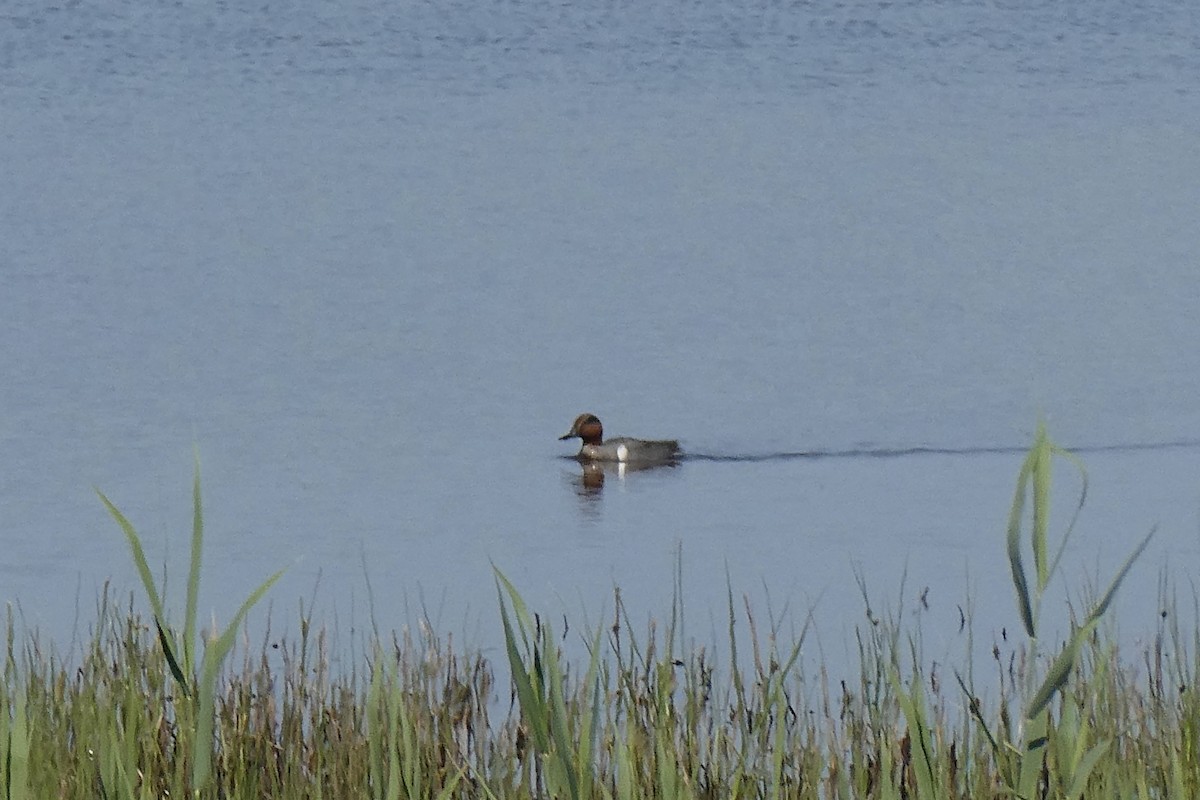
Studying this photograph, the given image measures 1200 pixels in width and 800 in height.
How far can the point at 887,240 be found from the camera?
19.6m

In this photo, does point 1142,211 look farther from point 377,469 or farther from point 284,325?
point 377,469

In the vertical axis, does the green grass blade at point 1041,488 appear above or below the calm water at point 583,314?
below

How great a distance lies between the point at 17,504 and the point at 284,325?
17.1 feet

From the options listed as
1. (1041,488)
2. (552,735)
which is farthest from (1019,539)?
(552,735)

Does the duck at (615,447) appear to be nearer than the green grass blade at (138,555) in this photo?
No

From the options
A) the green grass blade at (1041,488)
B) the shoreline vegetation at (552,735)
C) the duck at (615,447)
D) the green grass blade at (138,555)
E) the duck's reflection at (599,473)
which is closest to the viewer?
the green grass blade at (1041,488)

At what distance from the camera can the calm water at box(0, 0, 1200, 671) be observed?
1012cm

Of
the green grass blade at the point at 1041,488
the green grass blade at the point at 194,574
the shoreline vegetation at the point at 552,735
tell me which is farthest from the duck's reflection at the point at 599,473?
the green grass blade at the point at 1041,488

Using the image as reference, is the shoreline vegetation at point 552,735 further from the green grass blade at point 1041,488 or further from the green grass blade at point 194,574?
the green grass blade at point 1041,488

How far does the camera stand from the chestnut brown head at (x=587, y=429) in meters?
13.1

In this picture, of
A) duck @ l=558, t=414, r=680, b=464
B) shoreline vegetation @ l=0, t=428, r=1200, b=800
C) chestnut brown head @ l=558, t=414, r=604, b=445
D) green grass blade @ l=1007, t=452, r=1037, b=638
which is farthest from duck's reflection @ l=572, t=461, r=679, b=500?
green grass blade @ l=1007, t=452, r=1037, b=638

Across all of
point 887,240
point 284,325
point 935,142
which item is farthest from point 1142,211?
point 284,325

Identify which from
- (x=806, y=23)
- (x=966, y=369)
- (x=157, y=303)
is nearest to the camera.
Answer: (x=966, y=369)

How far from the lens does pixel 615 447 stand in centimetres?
1264
